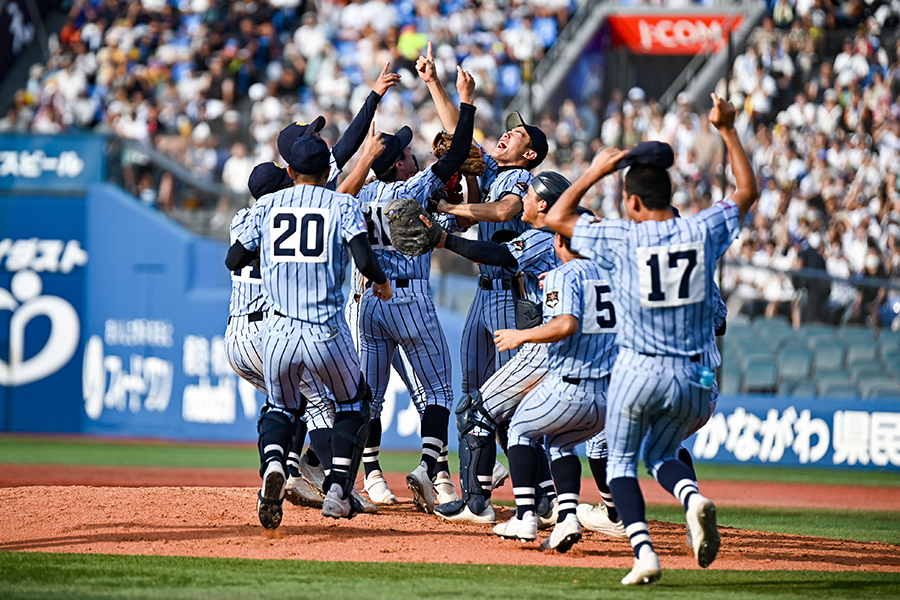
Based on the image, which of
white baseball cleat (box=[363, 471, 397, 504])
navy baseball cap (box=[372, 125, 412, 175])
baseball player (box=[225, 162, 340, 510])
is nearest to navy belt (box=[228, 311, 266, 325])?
baseball player (box=[225, 162, 340, 510])

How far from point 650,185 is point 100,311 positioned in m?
11.6

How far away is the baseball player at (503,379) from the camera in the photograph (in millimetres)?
5887

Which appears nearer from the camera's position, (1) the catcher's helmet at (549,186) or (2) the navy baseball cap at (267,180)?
(1) the catcher's helmet at (549,186)

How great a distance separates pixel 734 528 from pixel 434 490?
2004 mm

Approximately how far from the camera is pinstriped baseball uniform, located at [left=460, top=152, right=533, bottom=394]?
648 cm

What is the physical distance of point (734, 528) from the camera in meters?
7.15

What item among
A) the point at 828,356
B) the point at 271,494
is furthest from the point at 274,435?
the point at 828,356

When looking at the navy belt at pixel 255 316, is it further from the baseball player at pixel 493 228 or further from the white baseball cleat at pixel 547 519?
the white baseball cleat at pixel 547 519

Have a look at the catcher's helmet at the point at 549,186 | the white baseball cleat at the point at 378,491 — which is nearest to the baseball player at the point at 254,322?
the white baseball cleat at the point at 378,491

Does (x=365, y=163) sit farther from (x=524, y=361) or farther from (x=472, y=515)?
(x=472, y=515)

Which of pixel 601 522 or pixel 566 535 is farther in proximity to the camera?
pixel 601 522

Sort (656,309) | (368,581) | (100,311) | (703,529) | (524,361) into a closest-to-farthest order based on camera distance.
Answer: (703,529) < (656,309) < (368,581) < (524,361) < (100,311)

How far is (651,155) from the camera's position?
4.70 m

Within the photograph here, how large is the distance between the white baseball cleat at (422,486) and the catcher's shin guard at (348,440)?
0.81 m
